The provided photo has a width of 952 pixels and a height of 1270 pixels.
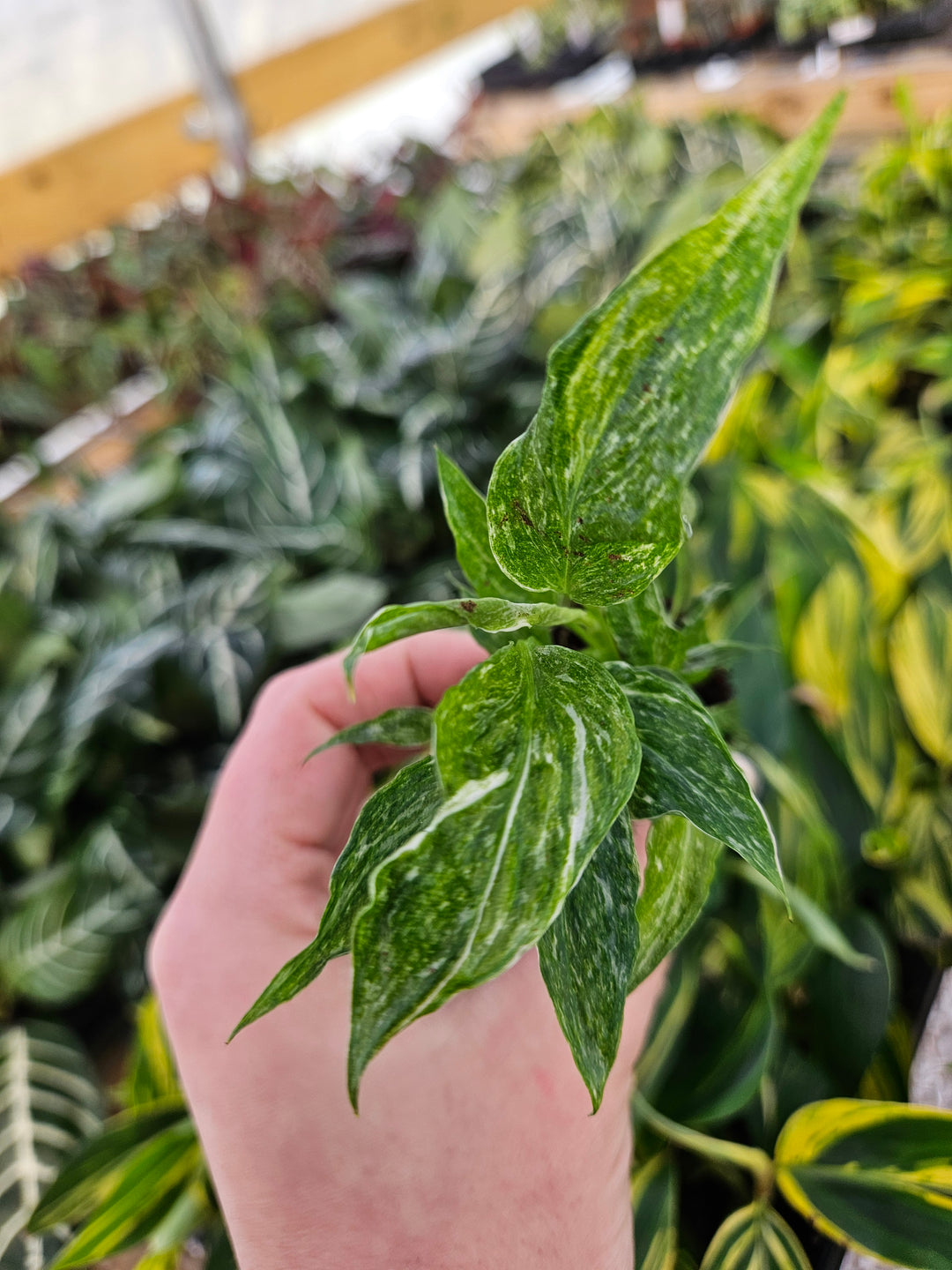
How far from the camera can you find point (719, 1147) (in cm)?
45

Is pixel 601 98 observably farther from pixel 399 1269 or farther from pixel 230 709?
pixel 399 1269

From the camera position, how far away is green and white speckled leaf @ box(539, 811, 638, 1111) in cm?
22

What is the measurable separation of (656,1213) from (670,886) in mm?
287

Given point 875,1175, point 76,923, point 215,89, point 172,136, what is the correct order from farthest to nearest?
point 172,136, point 215,89, point 76,923, point 875,1175

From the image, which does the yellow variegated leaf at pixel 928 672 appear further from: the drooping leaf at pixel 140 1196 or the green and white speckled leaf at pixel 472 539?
the drooping leaf at pixel 140 1196

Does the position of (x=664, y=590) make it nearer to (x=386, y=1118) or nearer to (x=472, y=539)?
(x=472, y=539)

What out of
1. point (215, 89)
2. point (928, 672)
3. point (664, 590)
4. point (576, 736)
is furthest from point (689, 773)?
point (215, 89)

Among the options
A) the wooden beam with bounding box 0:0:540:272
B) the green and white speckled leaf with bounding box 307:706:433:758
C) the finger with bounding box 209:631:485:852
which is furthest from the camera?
the wooden beam with bounding box 0:0:540:272

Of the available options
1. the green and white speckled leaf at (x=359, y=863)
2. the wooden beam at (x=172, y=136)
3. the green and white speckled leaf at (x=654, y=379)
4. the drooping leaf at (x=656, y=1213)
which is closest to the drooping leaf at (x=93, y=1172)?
the drooping leaf at (x=656, y=1213)

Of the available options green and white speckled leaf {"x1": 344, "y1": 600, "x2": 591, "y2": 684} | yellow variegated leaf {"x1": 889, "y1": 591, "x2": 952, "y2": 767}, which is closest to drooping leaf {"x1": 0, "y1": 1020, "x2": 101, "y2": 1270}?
green and white speckled leaf {"x1": 344, "y1": 600, "x2": 591, "y2": 684}

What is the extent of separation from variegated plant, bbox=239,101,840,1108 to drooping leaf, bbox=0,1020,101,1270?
20.2 inches

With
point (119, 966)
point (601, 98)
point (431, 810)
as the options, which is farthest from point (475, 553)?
point (601, 98)

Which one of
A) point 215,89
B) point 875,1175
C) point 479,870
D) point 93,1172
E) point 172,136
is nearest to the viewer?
point 479,870

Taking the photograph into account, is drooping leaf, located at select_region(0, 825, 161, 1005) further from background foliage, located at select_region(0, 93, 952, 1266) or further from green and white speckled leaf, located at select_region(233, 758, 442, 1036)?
green and white speckled leaf, located at select_region(233, 758, 442, 1036)
